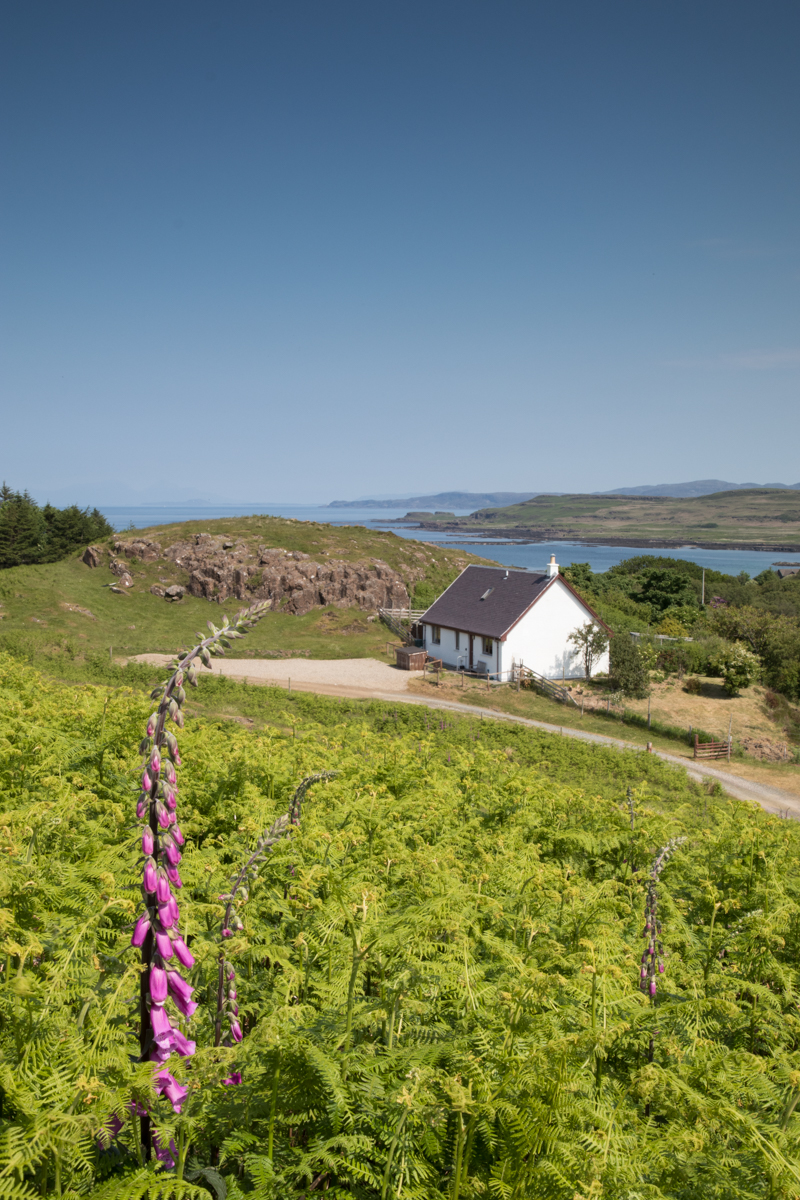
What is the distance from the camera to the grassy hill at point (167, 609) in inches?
1656

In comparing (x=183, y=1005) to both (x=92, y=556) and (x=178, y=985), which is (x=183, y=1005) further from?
(x=92, y=556)

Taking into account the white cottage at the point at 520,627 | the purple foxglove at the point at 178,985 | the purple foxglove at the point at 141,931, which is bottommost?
the white cottage at the point at 520,627

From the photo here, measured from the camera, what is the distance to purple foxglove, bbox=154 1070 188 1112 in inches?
121

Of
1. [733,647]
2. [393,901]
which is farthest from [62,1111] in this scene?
Answer: [733,647]

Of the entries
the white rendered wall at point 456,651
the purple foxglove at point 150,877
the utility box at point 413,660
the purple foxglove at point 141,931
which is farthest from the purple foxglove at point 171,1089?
the utility box at point 413,660

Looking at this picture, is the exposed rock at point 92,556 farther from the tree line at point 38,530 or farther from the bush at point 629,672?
the bush at point 629,672

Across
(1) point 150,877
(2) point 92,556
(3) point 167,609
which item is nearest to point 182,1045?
(1) point 150,877

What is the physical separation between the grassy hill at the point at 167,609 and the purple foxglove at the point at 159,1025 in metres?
32.1

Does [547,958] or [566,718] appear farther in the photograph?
[566,718]

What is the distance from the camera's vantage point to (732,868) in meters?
9.12

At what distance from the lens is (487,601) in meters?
46.1

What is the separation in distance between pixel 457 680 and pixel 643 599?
131ft

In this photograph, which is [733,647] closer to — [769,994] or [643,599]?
[643,599]

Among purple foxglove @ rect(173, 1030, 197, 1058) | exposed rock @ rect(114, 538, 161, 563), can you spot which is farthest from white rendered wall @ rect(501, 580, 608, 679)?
purple foxglove @ rect(173, 1030, 197, 1058)
